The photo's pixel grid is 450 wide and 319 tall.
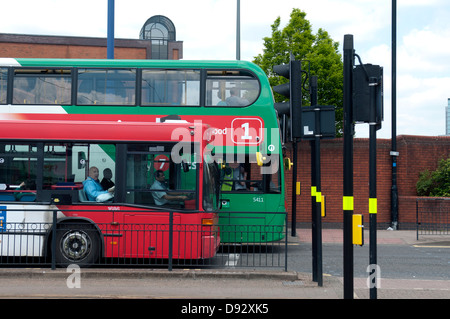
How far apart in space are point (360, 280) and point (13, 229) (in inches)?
241

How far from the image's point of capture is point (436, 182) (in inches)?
807

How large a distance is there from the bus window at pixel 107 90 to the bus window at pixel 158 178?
312cm

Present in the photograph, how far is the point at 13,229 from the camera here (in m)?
10.1

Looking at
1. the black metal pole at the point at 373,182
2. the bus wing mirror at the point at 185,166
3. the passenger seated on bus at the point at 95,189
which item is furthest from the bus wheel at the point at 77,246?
the black metal pole at the point at 373,182

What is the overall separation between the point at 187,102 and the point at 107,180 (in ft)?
11.8

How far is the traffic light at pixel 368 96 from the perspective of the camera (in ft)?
22.0

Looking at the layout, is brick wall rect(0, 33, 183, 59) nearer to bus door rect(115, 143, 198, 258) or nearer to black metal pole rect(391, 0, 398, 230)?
black metal pole rect(391, 0, 398, 230)

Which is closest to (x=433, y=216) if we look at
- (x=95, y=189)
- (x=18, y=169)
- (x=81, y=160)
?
(x=95, y=189)

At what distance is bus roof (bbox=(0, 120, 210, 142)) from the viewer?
1105cm

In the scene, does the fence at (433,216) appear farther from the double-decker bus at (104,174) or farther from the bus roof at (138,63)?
the double-decker bus at (104,174)

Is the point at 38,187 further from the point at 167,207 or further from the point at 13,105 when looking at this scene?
the point at 13,105
